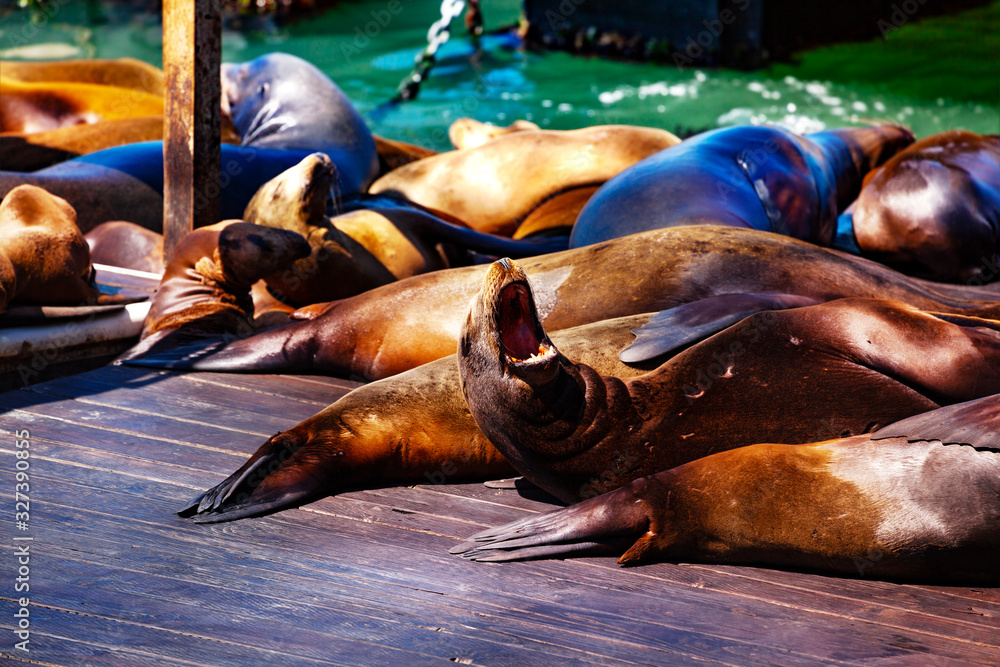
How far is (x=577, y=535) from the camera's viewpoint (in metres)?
2.11

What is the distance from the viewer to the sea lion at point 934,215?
4.89 m

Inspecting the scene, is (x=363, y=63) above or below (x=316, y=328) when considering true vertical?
below

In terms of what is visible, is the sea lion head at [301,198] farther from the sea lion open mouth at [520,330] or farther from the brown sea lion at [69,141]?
the brown sea lion at [69,141]

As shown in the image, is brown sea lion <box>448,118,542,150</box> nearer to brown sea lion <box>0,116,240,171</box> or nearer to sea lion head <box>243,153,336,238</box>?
brown sea lion <box>0,116,240,171</box>

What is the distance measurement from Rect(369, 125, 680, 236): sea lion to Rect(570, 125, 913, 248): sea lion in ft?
2.21

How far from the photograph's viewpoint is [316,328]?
3600 mm

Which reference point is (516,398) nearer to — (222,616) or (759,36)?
(222,616)

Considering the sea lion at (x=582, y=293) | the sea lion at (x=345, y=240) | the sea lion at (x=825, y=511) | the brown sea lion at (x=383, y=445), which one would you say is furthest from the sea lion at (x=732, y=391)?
the sea lion at (x=345, y=240)

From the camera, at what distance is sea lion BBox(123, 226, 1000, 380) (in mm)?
2979

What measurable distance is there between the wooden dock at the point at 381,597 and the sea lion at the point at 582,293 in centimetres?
85

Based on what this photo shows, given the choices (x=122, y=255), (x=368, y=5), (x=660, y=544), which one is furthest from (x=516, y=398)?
(x=368, y=5)

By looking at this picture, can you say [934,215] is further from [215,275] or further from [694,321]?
[215,275]

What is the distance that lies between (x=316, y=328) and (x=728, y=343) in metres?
1.80

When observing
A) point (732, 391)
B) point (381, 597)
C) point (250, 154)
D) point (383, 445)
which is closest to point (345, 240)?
point (250, 154)
